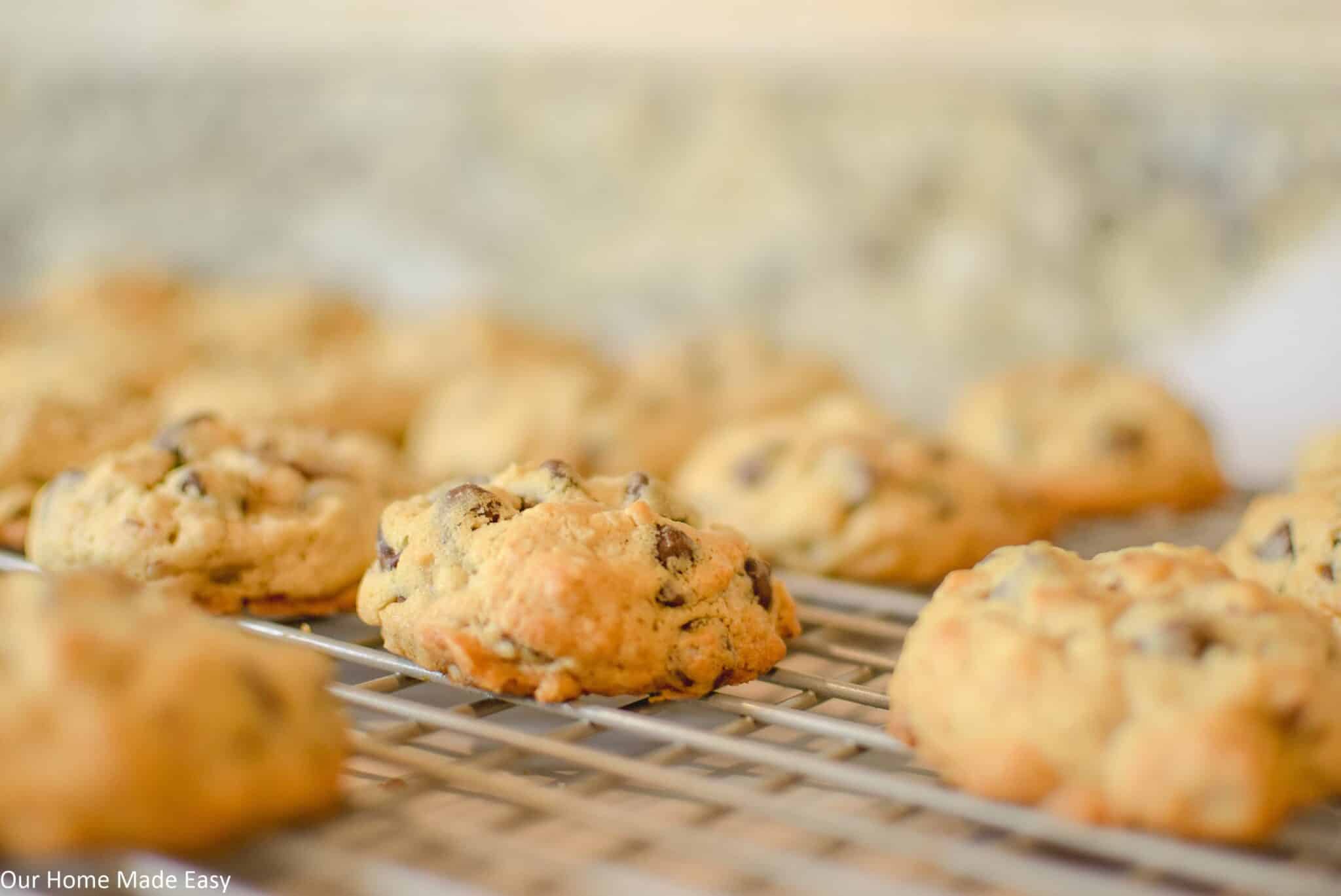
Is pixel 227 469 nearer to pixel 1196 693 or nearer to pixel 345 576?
pixel 345 576

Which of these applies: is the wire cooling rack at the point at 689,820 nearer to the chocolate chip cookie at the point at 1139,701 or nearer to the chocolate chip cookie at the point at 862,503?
the chocolate chip cookie at the point at 1139,701

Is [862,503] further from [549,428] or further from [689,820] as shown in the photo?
[689,820]

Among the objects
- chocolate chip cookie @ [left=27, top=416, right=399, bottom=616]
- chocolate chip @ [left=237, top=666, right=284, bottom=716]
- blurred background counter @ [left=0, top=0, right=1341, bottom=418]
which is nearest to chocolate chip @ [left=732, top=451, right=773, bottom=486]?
chocolate chip cookie @ [left=27, top=416, right=399, bottom=616]

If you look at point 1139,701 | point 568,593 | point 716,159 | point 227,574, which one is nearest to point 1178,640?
point 1139,701

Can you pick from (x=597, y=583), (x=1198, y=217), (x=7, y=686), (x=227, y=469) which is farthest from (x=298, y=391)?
(x=1198, y=217)

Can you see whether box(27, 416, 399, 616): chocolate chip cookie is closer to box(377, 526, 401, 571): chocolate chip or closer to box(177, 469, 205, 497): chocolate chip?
box(177, 469, 205, 497): chocolate chip

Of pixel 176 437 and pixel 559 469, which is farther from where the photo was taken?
pixel 176 437

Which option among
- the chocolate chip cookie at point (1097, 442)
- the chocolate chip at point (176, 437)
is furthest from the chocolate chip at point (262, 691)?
the chocolate chip cookie at point (1097, 442)
